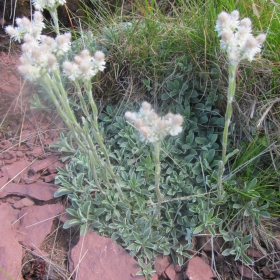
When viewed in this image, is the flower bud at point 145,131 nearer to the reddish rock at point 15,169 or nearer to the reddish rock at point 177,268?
the reddish rock at point 177,268

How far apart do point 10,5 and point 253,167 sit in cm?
300

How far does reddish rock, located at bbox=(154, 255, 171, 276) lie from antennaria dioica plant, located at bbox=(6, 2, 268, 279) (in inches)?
2.1

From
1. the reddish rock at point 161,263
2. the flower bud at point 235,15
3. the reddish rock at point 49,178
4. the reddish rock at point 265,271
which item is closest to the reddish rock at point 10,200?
the reddish rock at point 49,178

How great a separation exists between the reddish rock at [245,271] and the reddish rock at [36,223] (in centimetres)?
127

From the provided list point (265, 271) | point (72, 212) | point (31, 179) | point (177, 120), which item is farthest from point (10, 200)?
point (265, 271)

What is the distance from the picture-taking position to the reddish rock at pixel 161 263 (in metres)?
1.98

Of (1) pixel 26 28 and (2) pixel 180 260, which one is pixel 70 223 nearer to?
(2) pixel 180 260

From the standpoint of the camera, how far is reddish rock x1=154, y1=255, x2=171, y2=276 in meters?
1.98

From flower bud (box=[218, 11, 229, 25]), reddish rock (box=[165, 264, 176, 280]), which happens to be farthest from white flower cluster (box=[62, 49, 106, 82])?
reddish rock (box=[165, 264, 176, 280])

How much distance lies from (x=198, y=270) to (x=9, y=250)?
1183 millimetres

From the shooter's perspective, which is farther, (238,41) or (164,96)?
(164,96)

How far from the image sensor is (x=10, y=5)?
3.34 metres

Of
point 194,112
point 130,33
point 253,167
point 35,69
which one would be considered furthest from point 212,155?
point 35,69

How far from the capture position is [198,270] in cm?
193
